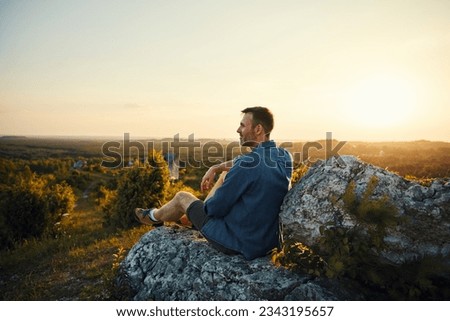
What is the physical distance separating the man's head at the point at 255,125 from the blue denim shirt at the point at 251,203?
191 millimetres

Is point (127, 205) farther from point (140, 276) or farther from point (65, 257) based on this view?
point (140, 276)

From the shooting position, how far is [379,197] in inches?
157

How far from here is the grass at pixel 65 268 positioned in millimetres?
5762

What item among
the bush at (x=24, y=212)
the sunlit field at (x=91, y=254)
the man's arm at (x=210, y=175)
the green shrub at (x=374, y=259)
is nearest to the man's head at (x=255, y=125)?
the man's arm at (x=210, y=175)

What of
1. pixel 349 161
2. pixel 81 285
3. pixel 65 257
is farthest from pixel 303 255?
pixel 65 257

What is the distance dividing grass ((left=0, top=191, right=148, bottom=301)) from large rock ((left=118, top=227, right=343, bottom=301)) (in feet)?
1.53

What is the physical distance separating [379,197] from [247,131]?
207 cm

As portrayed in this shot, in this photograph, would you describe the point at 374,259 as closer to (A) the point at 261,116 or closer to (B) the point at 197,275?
(B) the point at 197,275

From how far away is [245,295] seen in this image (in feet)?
14.2

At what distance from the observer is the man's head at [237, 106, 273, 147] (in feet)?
16.8

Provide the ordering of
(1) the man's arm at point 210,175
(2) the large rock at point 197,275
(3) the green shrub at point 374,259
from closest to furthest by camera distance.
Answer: (3) the green shrub at point 374,259
(2) the large rock at point 197,275
(1) the man's arm at point 210,175

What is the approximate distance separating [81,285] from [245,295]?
3.37m

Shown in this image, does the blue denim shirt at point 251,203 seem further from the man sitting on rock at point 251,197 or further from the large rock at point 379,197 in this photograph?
the large rock at point 379,197
